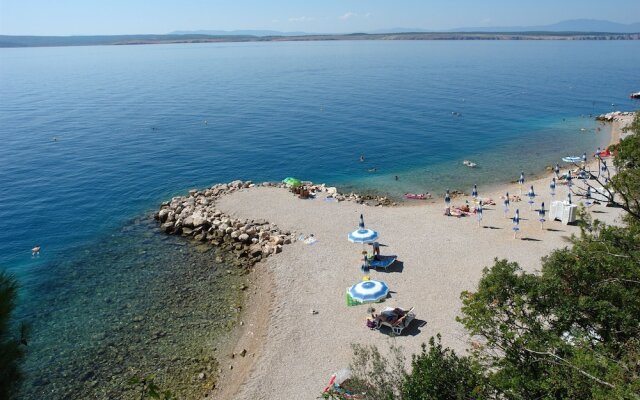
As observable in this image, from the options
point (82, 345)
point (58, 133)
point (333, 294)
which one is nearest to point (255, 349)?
point (333, 294)

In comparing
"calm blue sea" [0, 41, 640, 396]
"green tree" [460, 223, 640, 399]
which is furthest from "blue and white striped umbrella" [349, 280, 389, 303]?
"calm blue sea" [0, 41, 640, 396]

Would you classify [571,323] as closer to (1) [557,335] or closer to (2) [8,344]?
(1) [557,335]

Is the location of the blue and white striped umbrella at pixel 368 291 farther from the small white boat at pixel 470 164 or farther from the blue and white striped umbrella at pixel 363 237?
the small white boat at pixel 470 164

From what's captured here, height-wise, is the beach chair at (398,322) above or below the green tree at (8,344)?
below

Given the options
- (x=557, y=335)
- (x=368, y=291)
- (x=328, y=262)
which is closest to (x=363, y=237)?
(x=328, y=262)

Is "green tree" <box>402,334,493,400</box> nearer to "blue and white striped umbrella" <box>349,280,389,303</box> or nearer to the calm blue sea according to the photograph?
"blue and white striped umbrella" <box>349,280,389,303</box>

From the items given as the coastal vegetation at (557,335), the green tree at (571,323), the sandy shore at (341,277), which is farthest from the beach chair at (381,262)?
the coastal vegetation at (557,335)
